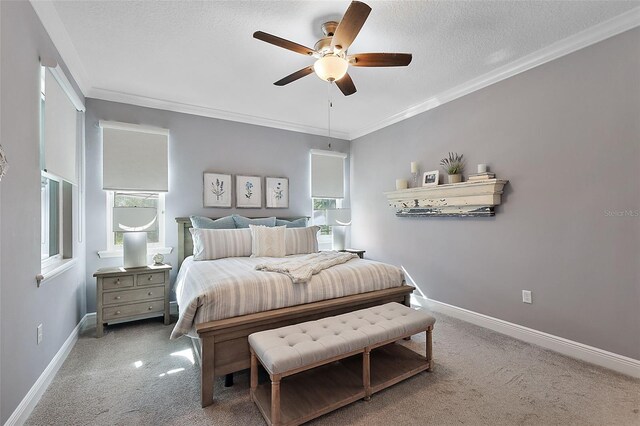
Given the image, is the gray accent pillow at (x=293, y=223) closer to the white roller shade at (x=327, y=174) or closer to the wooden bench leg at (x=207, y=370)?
the white roller shade at (x=327, y=174)

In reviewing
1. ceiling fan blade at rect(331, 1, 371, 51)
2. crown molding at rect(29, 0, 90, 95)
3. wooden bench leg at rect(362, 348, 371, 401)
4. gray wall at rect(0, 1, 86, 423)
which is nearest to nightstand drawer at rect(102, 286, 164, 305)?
gray wall at rect(0, 1, 86, 423)

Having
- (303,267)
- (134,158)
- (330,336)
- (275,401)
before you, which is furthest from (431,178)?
(134,158)

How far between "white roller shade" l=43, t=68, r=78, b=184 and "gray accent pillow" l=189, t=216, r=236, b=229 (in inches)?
49.6

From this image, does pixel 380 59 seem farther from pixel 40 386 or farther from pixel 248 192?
pixel 40 386

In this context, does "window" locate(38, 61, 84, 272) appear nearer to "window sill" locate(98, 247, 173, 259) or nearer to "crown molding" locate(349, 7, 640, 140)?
"window sill" locate(98, 247, 173, 259)

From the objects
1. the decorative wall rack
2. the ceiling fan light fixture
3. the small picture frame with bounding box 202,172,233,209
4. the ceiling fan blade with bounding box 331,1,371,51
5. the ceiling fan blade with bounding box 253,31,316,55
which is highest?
the ceiling fan blade with bounding box 253,31,316,55

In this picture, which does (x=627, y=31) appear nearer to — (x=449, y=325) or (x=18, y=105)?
(x=449, y=325)

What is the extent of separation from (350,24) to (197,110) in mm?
2821

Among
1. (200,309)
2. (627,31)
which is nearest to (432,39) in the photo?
(627,31)

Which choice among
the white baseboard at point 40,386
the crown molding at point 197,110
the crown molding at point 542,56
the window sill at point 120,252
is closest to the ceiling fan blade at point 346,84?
the crown molding at point 542,56

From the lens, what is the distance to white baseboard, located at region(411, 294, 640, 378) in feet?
7.28

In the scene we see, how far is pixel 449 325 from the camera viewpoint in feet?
10.5

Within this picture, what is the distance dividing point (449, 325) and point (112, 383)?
313 cm

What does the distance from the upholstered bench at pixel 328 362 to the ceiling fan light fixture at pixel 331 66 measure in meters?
1.80
